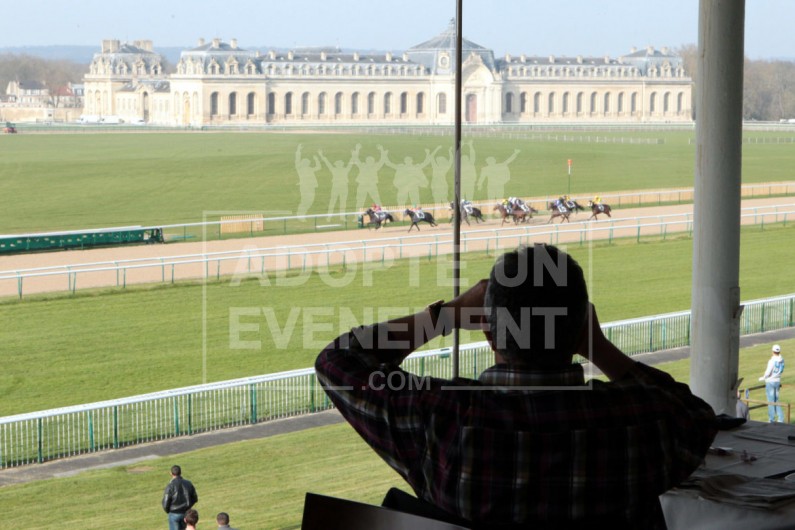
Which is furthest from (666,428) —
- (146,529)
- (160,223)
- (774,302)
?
(160,223)

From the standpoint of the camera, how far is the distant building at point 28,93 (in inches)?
1067

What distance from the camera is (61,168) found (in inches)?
843

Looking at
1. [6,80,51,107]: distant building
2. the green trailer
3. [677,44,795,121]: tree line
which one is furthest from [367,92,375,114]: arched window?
the green trailer

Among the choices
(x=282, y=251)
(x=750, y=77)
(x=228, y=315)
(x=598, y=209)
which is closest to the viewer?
(x=228, y=315)

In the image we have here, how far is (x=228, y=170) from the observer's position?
21188 mm

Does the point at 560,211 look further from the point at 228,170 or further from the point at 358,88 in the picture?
the point at 358,88

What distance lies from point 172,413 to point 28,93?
25554mm

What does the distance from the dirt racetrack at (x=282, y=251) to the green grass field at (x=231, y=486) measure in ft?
15.1

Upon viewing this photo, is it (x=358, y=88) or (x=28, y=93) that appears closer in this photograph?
(x=28, y=93)

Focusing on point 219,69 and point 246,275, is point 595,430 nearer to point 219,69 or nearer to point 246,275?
point 246,275

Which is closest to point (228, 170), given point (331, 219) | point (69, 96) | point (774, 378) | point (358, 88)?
Answer: point (331, 219)

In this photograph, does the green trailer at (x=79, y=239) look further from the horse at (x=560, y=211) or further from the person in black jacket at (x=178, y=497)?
the person in black jacket at (x=178, y=497)

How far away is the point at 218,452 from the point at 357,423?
4186 mm

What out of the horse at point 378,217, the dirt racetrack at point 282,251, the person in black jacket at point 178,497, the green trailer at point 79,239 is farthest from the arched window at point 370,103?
the person in black jacket at point 178,497
